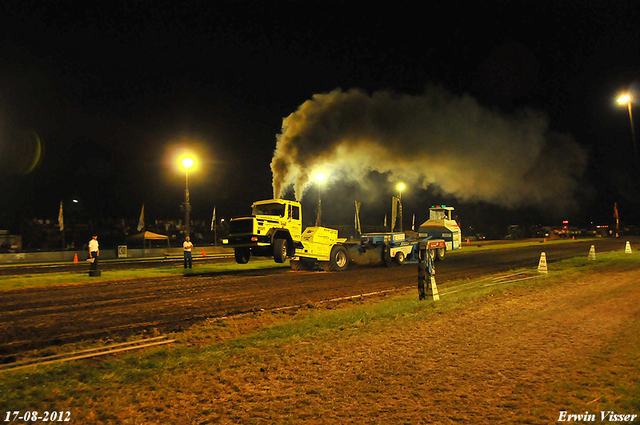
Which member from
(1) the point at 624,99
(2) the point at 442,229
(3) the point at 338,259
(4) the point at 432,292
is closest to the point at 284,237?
(3) the point at 338,259

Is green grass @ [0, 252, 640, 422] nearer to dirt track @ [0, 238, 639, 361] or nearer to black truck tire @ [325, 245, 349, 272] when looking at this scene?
dirt track @ [0, 238, 639, 361]

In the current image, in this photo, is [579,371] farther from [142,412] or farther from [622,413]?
[142,412]

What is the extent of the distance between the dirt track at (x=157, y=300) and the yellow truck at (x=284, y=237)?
1001 mm

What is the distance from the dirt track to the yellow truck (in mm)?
1001

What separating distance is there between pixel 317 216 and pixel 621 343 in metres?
17.6

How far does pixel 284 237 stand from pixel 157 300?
7.61m

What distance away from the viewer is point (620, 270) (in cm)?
1809

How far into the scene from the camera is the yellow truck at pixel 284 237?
18.5 m

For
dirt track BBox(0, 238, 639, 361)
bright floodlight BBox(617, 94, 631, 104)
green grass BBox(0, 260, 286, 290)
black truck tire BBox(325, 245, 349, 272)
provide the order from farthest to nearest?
bright floodlight BBox(617, 94, 631, 104) < black truck tire BBox(325, 245, 349, 272) < green grass BBox(0, 260, 286, 290) < dirt track BBox(0, 238, 639, 361)

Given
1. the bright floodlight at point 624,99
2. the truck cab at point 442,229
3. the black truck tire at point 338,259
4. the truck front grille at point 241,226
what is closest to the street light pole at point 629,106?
the bright floodlight at point 624,99

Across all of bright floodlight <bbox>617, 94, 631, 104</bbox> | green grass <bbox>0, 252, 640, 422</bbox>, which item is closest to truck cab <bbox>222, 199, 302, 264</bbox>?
green grass <bbox>0, 252, 640, 422</bbox>

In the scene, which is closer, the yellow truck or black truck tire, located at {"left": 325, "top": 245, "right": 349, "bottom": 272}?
the yellow truck

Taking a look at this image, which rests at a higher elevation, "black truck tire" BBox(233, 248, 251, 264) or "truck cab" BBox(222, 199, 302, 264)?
"truck cab" BBox(222, 199, 302, 264)

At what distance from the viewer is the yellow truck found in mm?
18531
